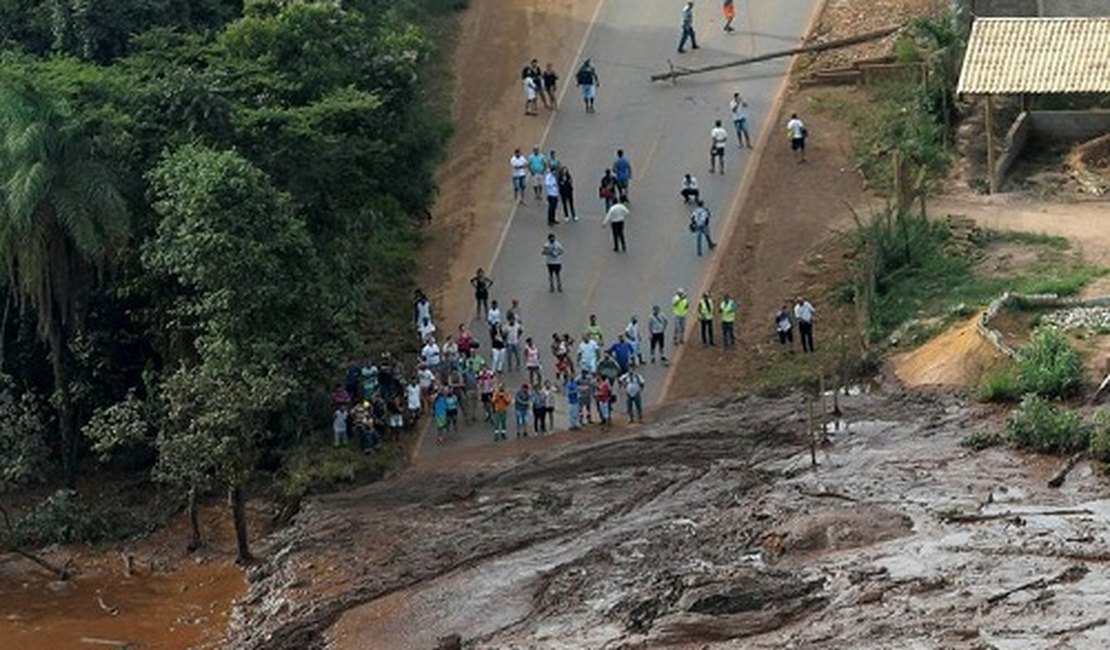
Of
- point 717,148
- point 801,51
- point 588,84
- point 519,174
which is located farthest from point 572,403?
point 801,51

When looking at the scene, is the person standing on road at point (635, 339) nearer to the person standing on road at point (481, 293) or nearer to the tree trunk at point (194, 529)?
the person standing on road at point (481, 293)

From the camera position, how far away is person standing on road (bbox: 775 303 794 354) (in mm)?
48812

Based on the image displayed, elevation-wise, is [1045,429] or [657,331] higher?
[657,331]

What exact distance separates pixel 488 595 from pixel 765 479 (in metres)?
5.11

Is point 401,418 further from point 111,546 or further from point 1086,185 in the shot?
point 1086,185

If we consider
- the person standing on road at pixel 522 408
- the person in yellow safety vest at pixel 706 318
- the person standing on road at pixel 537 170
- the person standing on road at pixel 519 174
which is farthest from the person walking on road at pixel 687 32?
the person standing on road at pixel 522 408

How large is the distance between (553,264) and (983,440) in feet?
33.3

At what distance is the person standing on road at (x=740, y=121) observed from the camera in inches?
2172

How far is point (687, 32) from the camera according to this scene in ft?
194

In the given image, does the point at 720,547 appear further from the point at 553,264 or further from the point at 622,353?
the point at 553,264

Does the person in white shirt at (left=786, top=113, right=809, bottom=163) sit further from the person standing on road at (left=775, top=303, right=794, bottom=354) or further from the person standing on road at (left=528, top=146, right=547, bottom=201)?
the person standing on road at (left=775, top=303, right=794, bottom=354)

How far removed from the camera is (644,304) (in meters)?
50.4

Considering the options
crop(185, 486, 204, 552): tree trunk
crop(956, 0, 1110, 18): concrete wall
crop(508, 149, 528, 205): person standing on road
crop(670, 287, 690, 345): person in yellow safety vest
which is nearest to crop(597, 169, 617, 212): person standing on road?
crop(508, 149, 528, 205): person standing on road

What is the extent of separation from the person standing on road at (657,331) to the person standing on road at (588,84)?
30.1 feet
